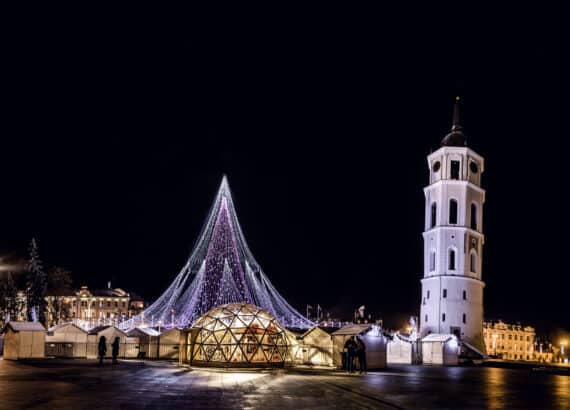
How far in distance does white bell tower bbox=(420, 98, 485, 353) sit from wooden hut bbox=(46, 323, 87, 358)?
32746 mm

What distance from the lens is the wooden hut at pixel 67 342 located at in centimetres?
4204

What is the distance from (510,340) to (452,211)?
276 feet

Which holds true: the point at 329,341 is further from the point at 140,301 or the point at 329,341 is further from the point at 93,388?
the point at 140,301

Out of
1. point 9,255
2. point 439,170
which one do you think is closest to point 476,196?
point 439,170

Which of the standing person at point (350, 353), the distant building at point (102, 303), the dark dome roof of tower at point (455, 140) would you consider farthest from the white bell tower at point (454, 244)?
the distant building at point (102, 303)

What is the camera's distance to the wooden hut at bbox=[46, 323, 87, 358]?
42.0 meters

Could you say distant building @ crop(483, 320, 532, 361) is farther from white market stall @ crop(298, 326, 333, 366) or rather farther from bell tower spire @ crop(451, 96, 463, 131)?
white market stall @ crop(298, 326, 333, 366)

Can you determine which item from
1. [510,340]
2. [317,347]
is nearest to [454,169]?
[317,347]

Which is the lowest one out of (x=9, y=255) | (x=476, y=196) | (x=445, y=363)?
(x=445, y=363)

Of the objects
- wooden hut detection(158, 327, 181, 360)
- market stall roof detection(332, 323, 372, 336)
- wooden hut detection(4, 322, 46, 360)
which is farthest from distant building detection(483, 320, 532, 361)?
wooden hut detection(4, 322, 46, 360)

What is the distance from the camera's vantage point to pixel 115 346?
34344mm

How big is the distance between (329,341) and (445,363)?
15.6 metres

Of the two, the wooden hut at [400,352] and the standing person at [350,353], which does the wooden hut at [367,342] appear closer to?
the standing person at [350,353]

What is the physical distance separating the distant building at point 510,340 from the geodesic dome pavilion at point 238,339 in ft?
347
